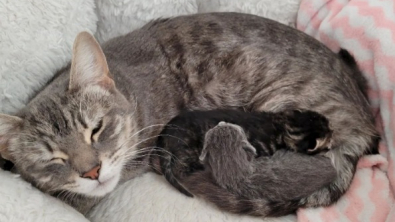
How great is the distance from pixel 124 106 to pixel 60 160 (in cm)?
30

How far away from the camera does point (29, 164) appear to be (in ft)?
4.82

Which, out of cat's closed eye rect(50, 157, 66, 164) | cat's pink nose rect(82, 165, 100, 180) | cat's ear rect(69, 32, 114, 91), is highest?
cat's ear rect(69, 32, 114, 91)

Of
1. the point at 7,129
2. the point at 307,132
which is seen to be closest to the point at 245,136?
the point at 307,132

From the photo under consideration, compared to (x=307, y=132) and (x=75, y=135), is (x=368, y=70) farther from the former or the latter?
(x=75, y=135)

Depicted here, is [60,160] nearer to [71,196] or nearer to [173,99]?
[71,196]

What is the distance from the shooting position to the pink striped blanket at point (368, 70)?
1582 mm

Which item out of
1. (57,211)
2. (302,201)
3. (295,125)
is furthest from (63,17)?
(302,201)

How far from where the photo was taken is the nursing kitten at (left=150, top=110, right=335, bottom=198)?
5.35ft

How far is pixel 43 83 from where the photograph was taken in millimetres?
1777

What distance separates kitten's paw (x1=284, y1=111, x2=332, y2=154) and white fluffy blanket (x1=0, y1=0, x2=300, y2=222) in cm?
27

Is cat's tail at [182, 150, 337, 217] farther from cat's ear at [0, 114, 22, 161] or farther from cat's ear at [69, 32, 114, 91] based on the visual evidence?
cat's ear at [0, 114, 22, 161]

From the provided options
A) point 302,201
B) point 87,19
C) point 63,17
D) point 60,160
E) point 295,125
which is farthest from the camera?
point 87,19

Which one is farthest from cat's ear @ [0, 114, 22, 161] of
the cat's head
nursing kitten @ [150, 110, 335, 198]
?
nursing kitten @ [150, 110, 335, 198]

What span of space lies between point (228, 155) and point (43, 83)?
0.78 m
